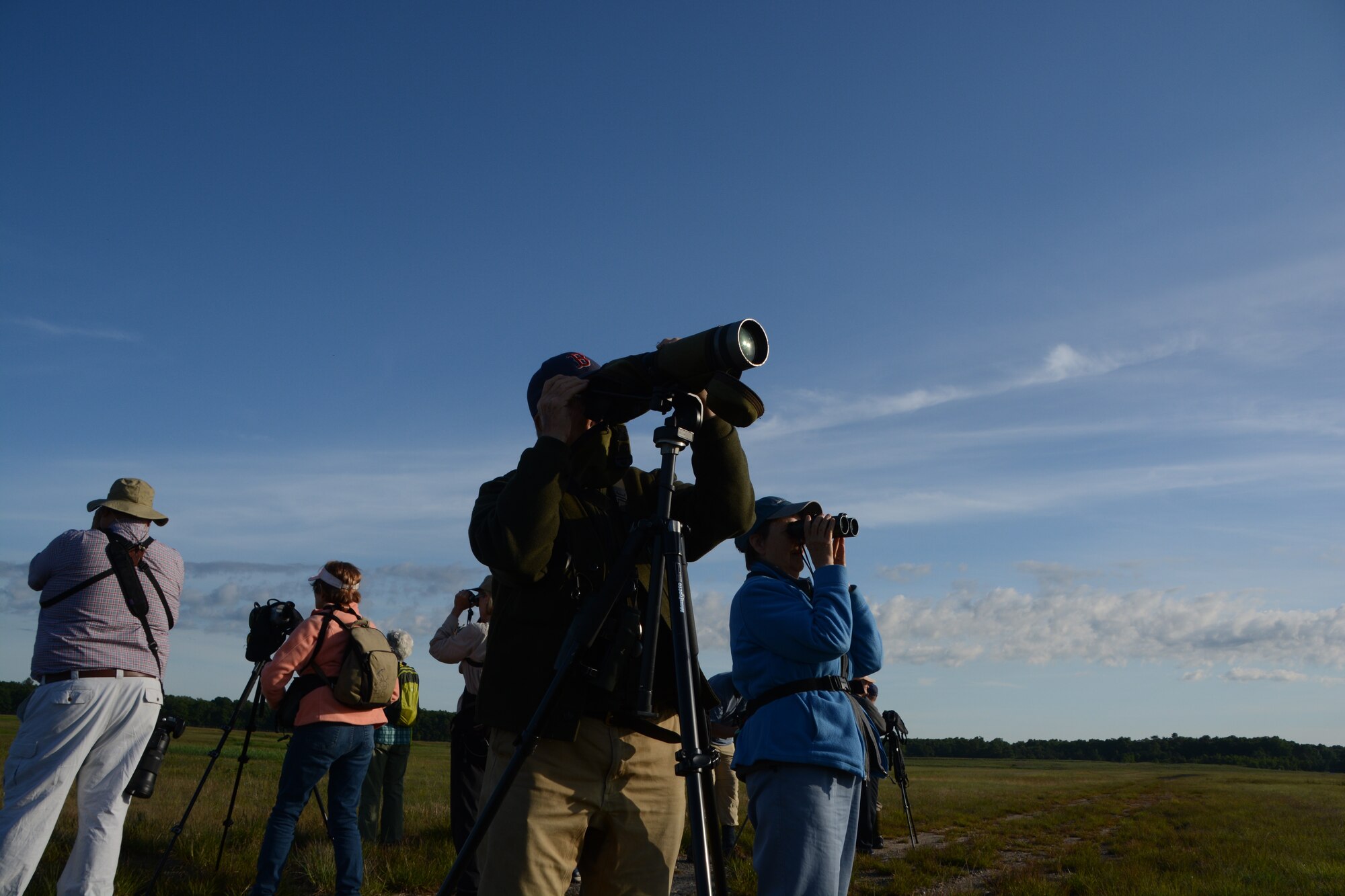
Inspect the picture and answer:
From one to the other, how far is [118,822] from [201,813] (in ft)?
17.4

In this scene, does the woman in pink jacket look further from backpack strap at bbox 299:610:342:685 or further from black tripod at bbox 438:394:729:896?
black tripod at bbox 438:394:729:896

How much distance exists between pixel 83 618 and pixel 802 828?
3.60 meters

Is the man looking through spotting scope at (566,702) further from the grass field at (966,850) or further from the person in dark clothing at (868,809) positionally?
the grass field at (966,850)

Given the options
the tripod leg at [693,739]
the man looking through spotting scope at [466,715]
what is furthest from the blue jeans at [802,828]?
the man looking through spotting scope at [466,715]

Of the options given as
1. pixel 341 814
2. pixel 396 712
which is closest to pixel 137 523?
pixel 341 814

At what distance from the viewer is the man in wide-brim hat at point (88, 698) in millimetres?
4074

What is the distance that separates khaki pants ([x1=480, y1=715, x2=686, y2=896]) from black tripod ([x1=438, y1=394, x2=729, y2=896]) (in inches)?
3.0

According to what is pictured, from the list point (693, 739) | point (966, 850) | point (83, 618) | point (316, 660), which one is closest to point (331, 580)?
point (316, 660)

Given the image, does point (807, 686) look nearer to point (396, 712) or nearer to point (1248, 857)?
point (396, 712)

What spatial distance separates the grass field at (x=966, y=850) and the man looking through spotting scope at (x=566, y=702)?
4.31 meters

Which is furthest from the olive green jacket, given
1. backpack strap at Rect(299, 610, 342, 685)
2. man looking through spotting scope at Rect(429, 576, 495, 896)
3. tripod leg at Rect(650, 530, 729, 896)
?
backpack strap at Rect(299, 610, 342, 685)

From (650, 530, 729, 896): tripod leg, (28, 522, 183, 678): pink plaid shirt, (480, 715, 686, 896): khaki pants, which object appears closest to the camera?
(650, 530, 729, 896): tripod leg

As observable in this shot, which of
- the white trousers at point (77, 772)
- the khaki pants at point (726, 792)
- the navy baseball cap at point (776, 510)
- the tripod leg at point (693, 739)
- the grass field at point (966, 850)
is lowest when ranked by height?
the grass field at point (966, 850)

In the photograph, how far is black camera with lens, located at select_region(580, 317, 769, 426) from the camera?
2.33 metres
